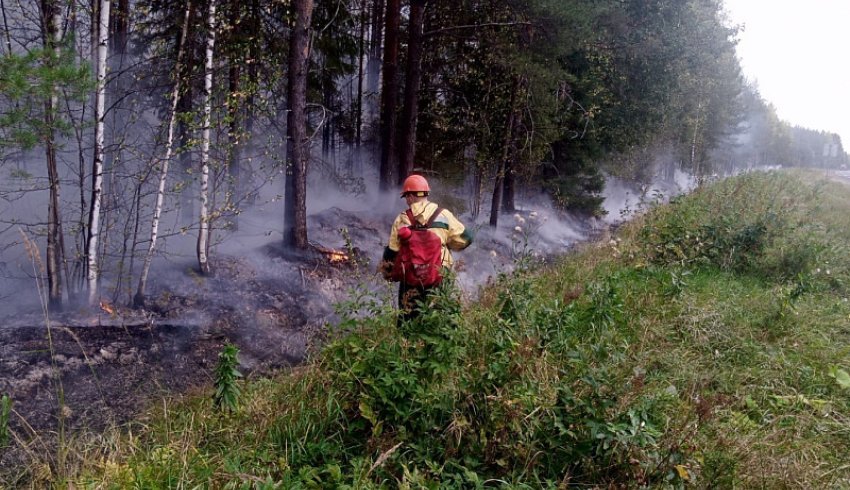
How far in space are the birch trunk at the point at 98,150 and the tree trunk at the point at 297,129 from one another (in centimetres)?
326

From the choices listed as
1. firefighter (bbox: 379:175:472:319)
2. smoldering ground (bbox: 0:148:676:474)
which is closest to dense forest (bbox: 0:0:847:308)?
smoldering ground (bbox: 0:148:676:474)

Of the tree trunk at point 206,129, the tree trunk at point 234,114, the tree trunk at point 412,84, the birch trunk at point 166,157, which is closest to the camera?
the birch trunk at point 166,157

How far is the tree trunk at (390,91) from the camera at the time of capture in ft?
45.5

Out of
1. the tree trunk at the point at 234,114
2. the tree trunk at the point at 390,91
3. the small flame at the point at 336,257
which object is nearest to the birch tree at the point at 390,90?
the tree trunk at the point at 390,91

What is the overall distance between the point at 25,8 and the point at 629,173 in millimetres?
24594

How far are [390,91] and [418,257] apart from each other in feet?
33.0

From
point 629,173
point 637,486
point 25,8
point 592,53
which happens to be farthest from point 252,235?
point 629,173

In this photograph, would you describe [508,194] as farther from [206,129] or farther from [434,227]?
[434,227]

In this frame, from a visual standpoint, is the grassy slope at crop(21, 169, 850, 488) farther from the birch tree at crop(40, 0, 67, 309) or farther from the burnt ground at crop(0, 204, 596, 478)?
the birch tree at crop(40, 0, 67, 309)

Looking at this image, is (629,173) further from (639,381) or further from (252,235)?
(639,381)

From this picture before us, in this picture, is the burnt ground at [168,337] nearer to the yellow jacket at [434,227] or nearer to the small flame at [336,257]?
the small flame at [336,257]

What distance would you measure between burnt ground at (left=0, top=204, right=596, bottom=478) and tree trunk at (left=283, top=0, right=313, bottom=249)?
2.01 ft

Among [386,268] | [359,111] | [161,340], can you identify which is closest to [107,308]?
[161,340]

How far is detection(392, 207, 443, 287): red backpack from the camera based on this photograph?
521 centimetres
